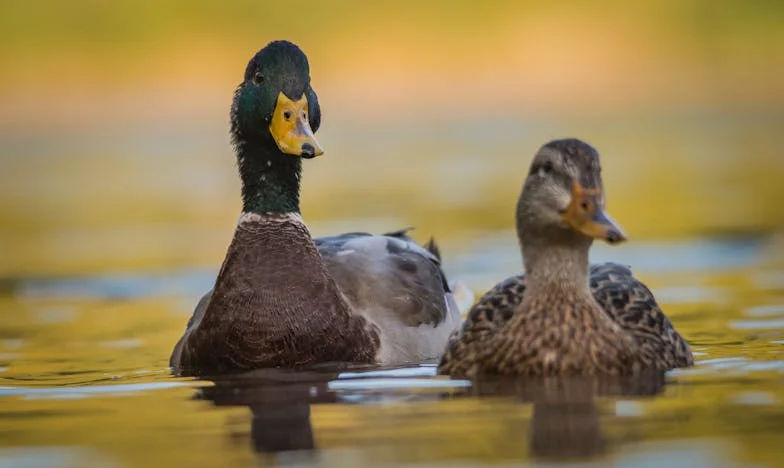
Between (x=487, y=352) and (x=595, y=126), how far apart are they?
21640mm

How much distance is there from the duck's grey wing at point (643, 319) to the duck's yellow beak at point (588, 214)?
0.78 m

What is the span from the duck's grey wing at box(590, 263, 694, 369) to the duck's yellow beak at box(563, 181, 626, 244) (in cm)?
78

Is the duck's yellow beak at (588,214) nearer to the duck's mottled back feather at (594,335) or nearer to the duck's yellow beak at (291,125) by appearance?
the duck's mottled back feather at (594,335)

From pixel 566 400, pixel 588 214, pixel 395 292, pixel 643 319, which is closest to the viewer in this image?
pixel 566 400

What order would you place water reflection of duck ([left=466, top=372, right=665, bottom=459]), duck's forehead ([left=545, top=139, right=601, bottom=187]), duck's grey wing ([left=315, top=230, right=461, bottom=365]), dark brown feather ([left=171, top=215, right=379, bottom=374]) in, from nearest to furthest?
water reflection of duck ([left=466, top=372, right=665, bottom=459]) < duck's forehead ([left=545, top=139, right=601, bottom=187]) < dark brown feather ([left=171, top=215, right=379, bottom=374]) < duck's grey wing ([left=315, top=230, right=461, bottom=365])

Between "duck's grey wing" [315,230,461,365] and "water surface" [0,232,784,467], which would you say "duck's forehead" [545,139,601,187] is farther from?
"duck's grey wing" [315,230,461,365]

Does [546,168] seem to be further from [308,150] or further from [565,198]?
[308,150]

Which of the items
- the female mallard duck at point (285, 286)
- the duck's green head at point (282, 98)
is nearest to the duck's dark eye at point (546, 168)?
the female mallard duck at point (285, 286)

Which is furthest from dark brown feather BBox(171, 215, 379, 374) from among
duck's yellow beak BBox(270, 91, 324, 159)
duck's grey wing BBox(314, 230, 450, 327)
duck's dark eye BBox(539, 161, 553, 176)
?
duck's dark eye BBox(539, 161, 553, 176)

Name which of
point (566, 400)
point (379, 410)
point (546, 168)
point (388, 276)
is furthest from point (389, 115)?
point (566, 400)

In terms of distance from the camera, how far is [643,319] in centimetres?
949

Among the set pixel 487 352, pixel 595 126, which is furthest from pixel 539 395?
pixel 595 126

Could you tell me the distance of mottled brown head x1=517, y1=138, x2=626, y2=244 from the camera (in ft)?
28.7

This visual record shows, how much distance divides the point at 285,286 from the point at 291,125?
2.80 feet
